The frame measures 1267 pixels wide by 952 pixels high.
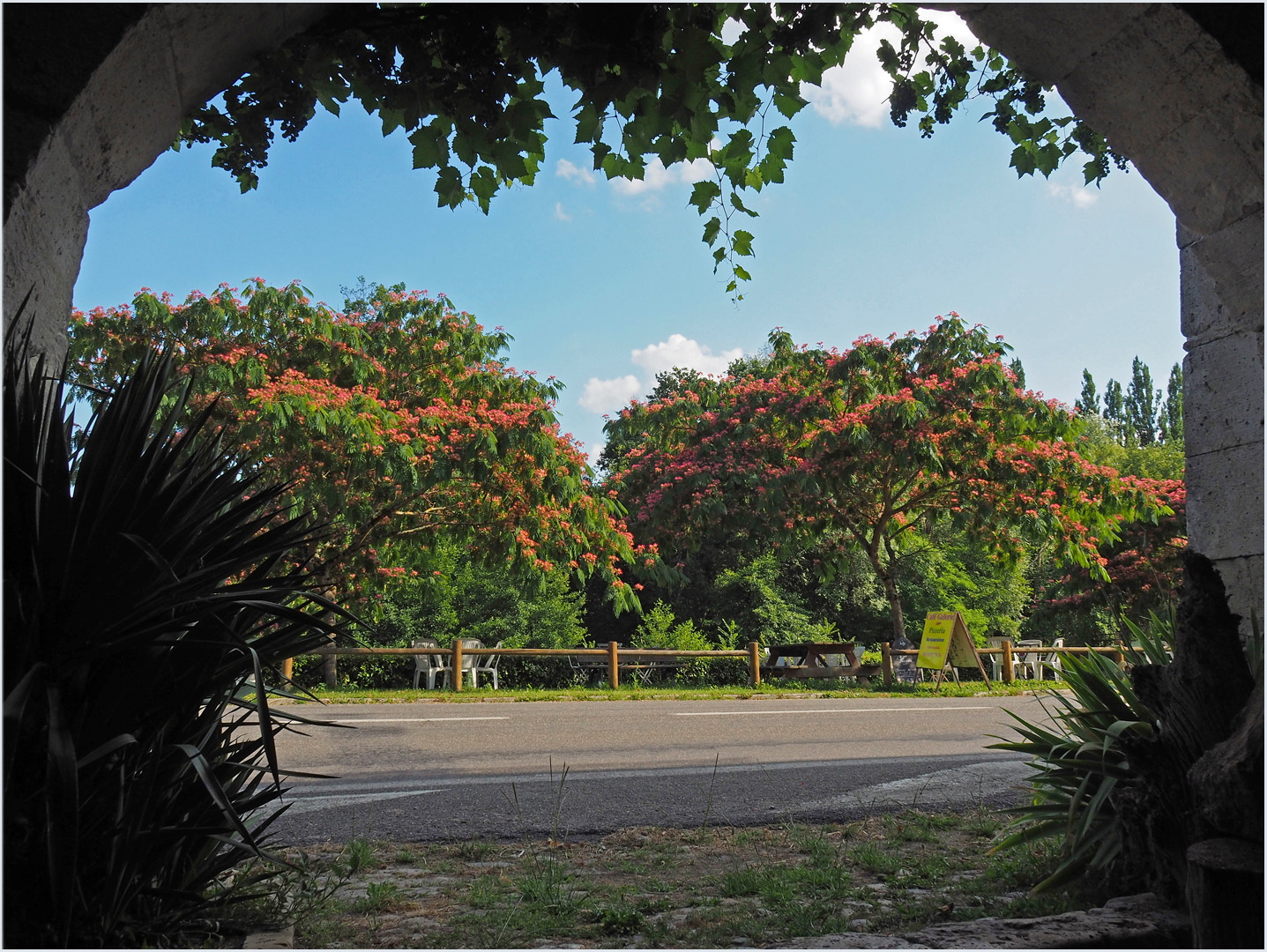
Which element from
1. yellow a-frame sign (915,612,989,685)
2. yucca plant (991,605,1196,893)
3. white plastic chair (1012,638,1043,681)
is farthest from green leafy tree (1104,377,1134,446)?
yucca plant (991,605,1196,893)

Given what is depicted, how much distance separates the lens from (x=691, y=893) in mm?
3111

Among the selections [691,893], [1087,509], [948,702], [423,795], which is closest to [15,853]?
[691,893]

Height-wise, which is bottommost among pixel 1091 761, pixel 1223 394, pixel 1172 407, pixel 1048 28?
pixel 1091 761

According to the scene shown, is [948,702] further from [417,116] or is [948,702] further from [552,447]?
[417,116]

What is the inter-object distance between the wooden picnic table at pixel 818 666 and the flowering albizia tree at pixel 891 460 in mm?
1122

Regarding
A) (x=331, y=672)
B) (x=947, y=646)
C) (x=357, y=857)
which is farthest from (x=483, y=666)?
(x=357, y=857)

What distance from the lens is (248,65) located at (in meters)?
2.36

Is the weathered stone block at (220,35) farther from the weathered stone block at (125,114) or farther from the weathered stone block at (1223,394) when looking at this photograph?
the weathered stone block at (1223,394)

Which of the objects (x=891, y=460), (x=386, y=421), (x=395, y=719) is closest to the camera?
(x=395, y=719)

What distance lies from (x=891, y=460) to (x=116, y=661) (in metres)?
14.7

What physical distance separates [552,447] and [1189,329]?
374 inches

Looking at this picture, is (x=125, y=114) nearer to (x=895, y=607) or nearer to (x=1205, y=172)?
(x=1205, y=172)

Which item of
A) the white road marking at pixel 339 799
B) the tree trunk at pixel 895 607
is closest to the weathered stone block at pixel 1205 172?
the white road marking at pixel 339 799

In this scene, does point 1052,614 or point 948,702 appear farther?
point 1052,614
